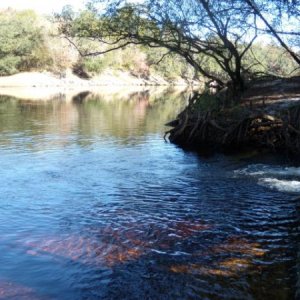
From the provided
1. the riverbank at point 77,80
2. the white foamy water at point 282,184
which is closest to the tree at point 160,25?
the white foamy water at point 282,184

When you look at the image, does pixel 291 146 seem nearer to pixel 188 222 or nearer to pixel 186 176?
pixel 186 176

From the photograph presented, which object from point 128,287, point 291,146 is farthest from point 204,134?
point 128,287

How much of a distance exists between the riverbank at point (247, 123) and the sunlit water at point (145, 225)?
2062mm

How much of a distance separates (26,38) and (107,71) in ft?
94.3

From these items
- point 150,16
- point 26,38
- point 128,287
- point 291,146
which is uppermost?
point 26,38

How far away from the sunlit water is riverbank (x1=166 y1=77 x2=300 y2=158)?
6.77 feet

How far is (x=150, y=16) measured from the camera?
2486cm

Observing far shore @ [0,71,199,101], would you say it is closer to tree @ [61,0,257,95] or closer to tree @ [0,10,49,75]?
tree @ [0,10,49,75]

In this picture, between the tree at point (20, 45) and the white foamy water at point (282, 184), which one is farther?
the tree at point (20, 45)

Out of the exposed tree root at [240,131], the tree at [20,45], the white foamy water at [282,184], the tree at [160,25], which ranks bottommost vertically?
the white foamy water at [282,184]

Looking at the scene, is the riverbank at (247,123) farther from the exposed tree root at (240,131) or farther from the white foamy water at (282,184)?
the white foamy water at (282,184)

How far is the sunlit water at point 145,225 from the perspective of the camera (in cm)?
815

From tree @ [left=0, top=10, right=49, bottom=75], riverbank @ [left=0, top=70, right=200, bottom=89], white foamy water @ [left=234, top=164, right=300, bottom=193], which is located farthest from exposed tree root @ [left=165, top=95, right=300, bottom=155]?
tree @ [left=0, top=10, right=49, bottom=75]

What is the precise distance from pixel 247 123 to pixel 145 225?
12339mm
